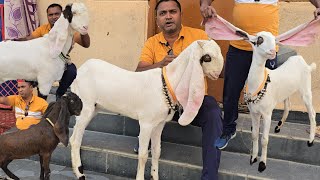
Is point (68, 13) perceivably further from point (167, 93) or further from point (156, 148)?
point (156, 148)

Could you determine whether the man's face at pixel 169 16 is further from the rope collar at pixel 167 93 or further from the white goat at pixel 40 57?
the white goat at pixel 40 57

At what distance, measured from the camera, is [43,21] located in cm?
549

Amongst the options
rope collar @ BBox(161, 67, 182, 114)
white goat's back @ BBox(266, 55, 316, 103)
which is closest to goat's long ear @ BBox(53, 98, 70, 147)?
rope collar @ BBox(161, 67, 182, 114)

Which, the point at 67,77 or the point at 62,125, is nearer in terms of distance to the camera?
the point at 62,125

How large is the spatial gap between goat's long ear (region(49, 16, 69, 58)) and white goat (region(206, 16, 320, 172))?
1358mm

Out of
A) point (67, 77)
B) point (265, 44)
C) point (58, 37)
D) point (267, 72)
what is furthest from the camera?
point (67, 77)

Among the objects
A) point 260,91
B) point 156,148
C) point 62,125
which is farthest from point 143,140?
point 260,91

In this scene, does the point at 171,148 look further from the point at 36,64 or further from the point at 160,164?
the point at 36,64

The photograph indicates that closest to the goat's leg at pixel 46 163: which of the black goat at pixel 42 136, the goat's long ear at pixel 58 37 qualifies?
the black goat at pixel 42 136

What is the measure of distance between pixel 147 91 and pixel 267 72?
1.03 meters

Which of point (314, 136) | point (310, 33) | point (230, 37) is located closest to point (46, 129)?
point (230, 37)

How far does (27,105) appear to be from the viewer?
3766mm

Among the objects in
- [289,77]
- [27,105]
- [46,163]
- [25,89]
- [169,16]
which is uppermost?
[169,16]

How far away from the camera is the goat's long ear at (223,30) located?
2.69 meters
